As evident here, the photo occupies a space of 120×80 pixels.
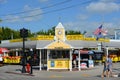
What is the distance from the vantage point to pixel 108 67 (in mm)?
29047

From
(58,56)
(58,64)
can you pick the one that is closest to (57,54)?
(58,56)

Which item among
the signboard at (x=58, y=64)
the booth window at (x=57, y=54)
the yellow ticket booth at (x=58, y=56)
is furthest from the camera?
the booth window at (x=57, y=54)

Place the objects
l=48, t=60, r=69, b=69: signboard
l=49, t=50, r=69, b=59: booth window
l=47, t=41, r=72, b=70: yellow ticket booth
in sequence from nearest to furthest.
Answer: l=47, t=41, r=72, b=70: yellow ticket booth < l=48, t=60, r=69, b=69: signboard < l=49, t=50, r=69, b=59: booth window

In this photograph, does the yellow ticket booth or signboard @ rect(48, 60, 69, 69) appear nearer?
the yellow ticket booth

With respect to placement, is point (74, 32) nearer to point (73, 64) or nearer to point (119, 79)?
point (73, 64)

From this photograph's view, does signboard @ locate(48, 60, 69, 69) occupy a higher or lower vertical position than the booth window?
lower

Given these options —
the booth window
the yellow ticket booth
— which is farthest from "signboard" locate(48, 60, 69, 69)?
the booth window

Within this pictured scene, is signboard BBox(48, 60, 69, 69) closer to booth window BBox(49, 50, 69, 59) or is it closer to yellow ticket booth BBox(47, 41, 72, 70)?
yellow ticket booth BBox(47, 41, 72, 70)

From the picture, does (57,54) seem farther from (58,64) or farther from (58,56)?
(58,64)

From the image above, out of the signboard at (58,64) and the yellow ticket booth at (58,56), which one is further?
the signboard at (58,64)

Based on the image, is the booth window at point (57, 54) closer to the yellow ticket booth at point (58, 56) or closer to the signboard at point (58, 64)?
the yellow ticket booth at point (58, 56)

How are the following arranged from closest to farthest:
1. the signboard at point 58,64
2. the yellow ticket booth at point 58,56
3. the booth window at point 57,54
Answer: the yellow ticket booth at point 58,56 → the signboard at point 58,64 → the booth window at point 57,54

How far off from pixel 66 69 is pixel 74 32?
86.0m

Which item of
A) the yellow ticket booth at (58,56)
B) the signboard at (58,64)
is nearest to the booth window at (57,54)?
the yellow ticket booth at (58,56)
